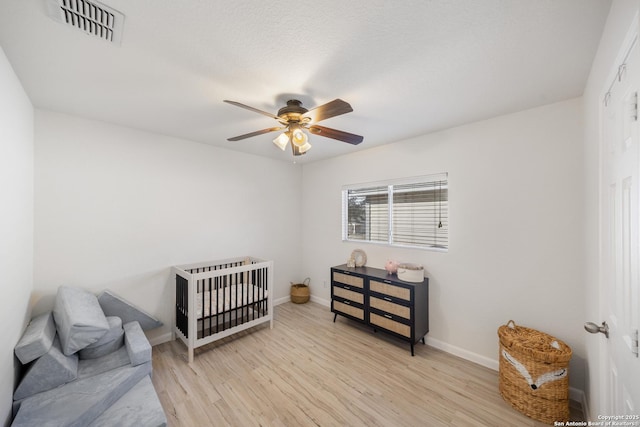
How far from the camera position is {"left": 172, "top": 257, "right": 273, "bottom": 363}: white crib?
8.37 feet

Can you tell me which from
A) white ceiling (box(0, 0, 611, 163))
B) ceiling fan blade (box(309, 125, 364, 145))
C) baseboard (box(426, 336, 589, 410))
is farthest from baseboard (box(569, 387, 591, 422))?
ceiling fan blade (box(309, 125, 364, 145))

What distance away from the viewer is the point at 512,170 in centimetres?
228

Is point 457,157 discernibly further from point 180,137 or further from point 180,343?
point 180,343

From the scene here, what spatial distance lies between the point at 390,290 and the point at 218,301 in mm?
2014

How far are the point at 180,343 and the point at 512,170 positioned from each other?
4027mm

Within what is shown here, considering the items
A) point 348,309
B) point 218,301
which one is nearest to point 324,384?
point 348,309

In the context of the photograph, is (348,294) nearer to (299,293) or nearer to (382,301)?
(382,301)

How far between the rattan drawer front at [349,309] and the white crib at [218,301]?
35.6 inches

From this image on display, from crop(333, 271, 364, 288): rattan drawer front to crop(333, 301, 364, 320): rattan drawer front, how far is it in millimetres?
297

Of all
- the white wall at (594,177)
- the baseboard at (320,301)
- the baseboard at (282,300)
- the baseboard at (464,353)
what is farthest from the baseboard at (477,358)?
the baseboard at (282,300)

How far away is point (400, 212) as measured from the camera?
323cm

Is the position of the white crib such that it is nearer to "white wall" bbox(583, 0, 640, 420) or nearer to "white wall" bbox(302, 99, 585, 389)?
"white wall" bbox(302, 99, 585, 389)

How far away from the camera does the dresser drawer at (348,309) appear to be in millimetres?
3070

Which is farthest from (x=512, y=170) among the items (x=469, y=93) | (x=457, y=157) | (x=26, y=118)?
(x=26, y=118)
